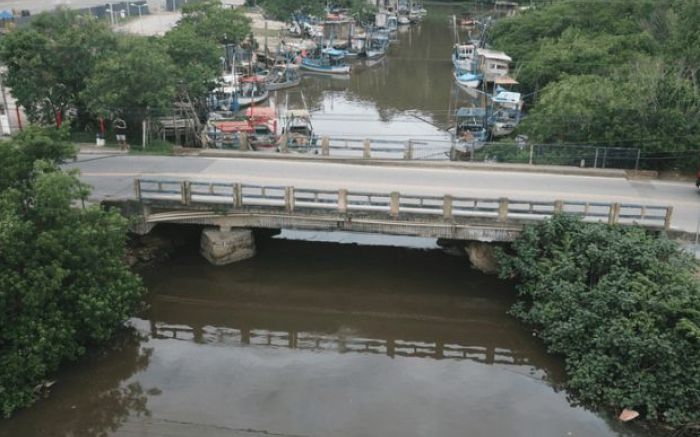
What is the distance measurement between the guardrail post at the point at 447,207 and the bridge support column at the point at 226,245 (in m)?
8.17

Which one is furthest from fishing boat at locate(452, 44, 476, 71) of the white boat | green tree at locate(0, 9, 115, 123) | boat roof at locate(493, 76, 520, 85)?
green tree at locate(0, 9, 115, 123)

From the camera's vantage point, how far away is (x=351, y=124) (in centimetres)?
5528

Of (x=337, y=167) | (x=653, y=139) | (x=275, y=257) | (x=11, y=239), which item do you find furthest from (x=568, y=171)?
(x=11, y=239)

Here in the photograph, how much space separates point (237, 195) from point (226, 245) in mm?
2689

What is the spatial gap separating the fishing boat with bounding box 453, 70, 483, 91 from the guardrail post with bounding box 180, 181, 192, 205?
145ft

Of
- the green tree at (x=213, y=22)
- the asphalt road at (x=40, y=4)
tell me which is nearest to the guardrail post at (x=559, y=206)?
the green tree at (x=213, y=22)

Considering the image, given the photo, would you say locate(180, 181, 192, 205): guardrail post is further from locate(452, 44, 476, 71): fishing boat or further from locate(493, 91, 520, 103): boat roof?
locate(452, 44, 476, 71): fishing boat

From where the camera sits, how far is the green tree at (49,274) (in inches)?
762

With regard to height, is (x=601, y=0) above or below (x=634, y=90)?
above

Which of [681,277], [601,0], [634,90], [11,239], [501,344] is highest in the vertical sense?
[601,0]

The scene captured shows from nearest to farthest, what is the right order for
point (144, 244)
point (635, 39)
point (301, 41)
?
point (144, 244) < point (635, 39) < point (301, 41)

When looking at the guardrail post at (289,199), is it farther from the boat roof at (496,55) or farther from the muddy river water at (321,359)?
the boat roof at (496,55)

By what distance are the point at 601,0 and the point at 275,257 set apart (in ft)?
149

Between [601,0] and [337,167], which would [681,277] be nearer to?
[337,167]
